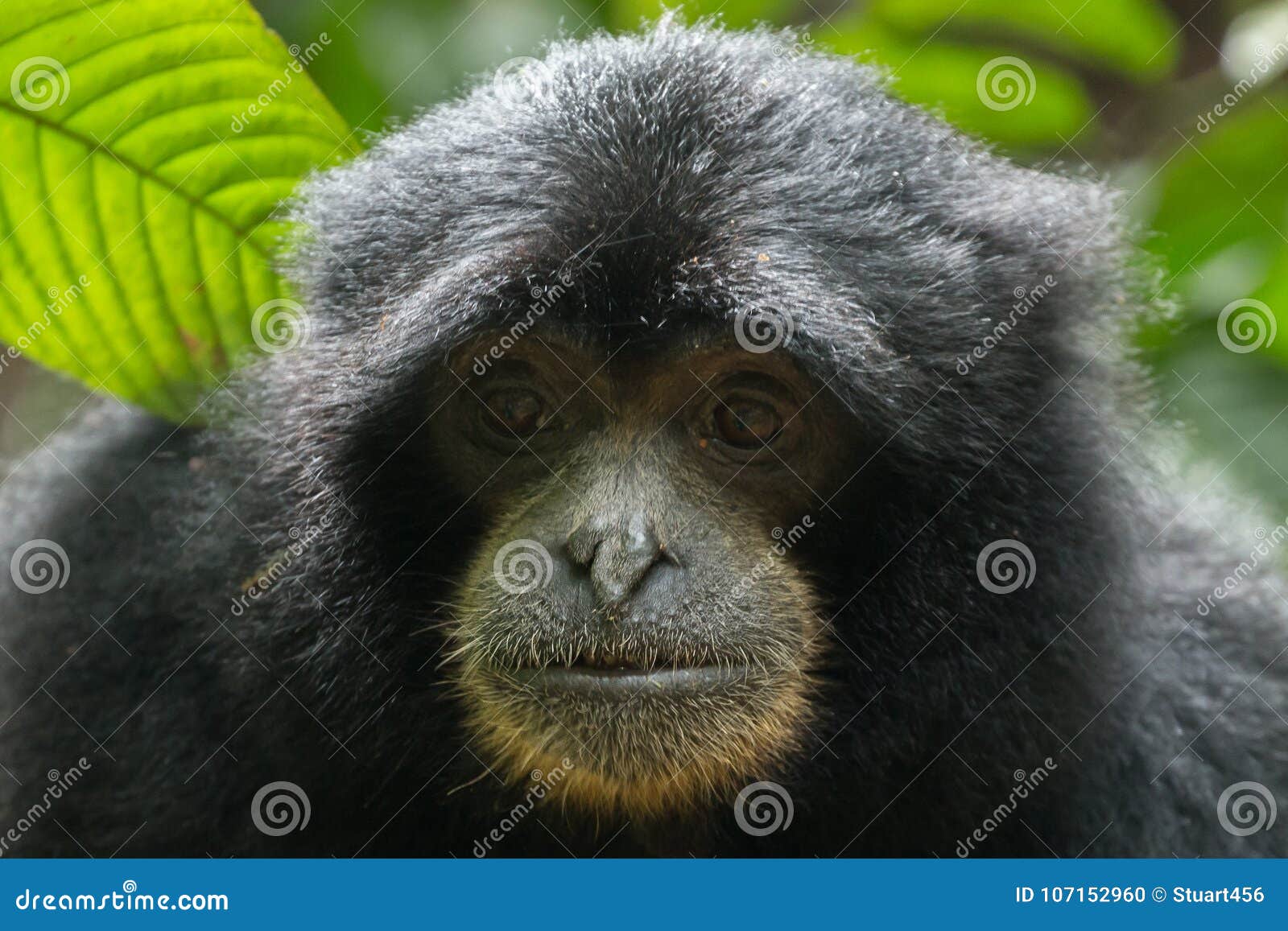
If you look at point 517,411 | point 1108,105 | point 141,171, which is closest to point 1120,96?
point 1108,105

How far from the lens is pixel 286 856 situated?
4.83m

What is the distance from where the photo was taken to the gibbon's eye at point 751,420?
4.41 meters

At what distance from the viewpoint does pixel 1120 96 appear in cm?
770

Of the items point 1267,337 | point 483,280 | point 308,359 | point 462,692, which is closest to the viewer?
point 483,280

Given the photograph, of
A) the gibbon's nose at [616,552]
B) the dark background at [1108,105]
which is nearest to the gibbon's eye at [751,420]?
the gibbon's nose at [616,552]

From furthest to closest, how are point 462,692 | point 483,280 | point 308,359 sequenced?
1. point 308,359
2. point 462,692
3. point 483,280

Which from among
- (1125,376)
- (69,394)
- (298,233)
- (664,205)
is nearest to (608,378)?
(664,205)

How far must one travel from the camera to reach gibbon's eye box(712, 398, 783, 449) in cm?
441

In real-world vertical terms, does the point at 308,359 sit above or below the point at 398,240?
below

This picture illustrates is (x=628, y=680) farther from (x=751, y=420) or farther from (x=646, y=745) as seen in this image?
(x=751, y=420)

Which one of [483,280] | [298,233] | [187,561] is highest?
[483,280]

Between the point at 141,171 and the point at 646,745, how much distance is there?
252 cm

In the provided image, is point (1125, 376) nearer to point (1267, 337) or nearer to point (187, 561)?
point (1267, 337)

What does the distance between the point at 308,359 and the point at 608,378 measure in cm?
116
